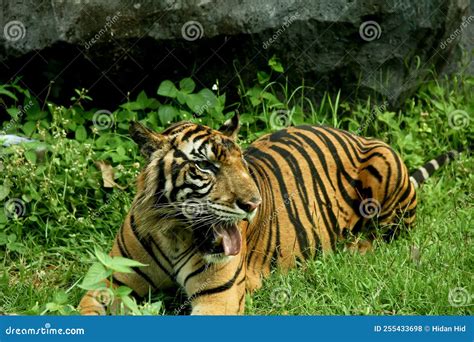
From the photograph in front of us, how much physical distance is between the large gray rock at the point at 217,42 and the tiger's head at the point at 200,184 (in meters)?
2.02

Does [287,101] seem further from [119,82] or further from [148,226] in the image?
[148,226]

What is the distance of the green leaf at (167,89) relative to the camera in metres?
6.90

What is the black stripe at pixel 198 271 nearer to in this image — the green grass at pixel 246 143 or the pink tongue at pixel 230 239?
the pink tongue at pixel 230 239

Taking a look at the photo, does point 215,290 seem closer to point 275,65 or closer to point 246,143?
point 246,143

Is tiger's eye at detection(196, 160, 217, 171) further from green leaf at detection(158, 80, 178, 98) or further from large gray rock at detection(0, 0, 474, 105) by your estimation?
large gray rock at detection(0, 0, 474, 105)

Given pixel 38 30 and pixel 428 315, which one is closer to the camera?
pixel 428 315

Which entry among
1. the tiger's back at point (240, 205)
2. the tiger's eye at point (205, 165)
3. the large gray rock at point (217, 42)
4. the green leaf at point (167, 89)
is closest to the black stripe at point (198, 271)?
the tiger's back at point (240, 205)

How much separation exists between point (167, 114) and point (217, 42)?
68 cm

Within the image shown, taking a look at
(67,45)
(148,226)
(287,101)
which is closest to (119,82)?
(67,45)

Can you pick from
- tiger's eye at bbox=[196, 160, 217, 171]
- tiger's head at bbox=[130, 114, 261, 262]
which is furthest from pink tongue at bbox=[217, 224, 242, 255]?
tiger's eye at bbox=[196, 160, 217, 171]

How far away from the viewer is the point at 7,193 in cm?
613

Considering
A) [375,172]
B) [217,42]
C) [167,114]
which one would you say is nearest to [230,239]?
[375,172]

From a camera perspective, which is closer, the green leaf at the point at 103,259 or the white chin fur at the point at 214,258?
the green leaf at the point at 103,259

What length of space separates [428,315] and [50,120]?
3.39 metres
